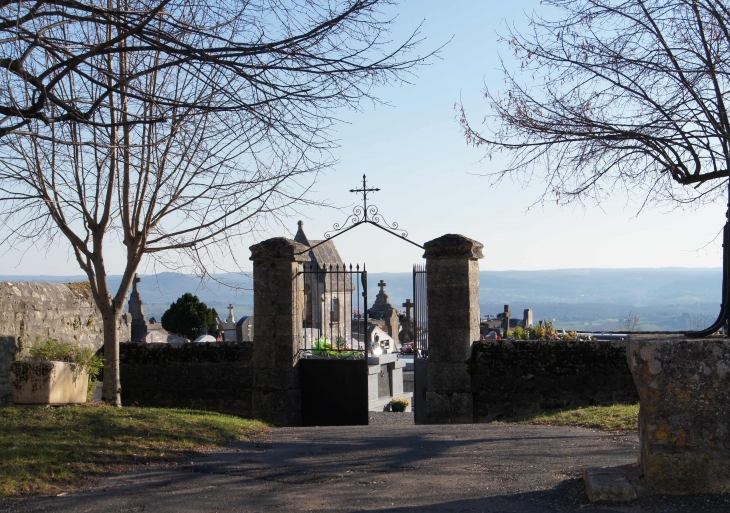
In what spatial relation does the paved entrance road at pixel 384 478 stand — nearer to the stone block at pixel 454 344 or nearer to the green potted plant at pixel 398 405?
the stone block at pixel 454 344

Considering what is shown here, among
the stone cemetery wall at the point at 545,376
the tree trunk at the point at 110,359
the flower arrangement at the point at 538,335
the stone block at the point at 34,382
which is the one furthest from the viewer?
the flower arrangement at the point at 538,335

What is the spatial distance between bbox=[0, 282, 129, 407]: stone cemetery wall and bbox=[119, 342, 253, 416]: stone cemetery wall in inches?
32.0

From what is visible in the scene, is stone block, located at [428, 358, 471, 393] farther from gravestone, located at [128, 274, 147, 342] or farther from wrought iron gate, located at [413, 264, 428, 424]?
gravestone, located at [128, 274, 147, 342]

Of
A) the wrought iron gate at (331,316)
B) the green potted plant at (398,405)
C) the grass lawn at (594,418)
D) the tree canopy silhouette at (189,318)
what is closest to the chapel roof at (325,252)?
the wrought iron gate at (331,316)

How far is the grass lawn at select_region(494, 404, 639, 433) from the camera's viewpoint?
8156 mm

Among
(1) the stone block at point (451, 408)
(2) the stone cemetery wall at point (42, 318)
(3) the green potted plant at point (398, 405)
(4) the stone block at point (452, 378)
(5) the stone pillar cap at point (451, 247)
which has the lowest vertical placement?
(3) the green potted plant at point (398, 405)

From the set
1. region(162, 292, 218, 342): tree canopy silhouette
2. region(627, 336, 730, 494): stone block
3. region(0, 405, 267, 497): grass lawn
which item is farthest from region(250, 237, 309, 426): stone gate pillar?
region(162, 292, 218, 342): tree canopy silhouette

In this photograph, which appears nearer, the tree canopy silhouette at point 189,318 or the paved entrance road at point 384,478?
the paved entrance road at point 384,478

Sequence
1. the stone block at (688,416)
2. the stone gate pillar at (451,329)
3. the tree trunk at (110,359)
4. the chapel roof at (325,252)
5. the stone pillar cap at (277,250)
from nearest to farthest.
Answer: the stone block at (688,416), the tree trunk at (110,359), the stone gate pillar at (451,329), the stone pillar cap at (277,250), the chapel roof at (325,252)

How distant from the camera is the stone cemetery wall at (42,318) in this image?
8680 mm

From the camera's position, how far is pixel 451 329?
10.6 m

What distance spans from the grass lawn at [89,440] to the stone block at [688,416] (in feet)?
13.3

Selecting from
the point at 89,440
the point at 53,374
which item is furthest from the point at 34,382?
the point at 89,440

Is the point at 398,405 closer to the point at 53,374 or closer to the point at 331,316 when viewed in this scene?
the point at 331,316
